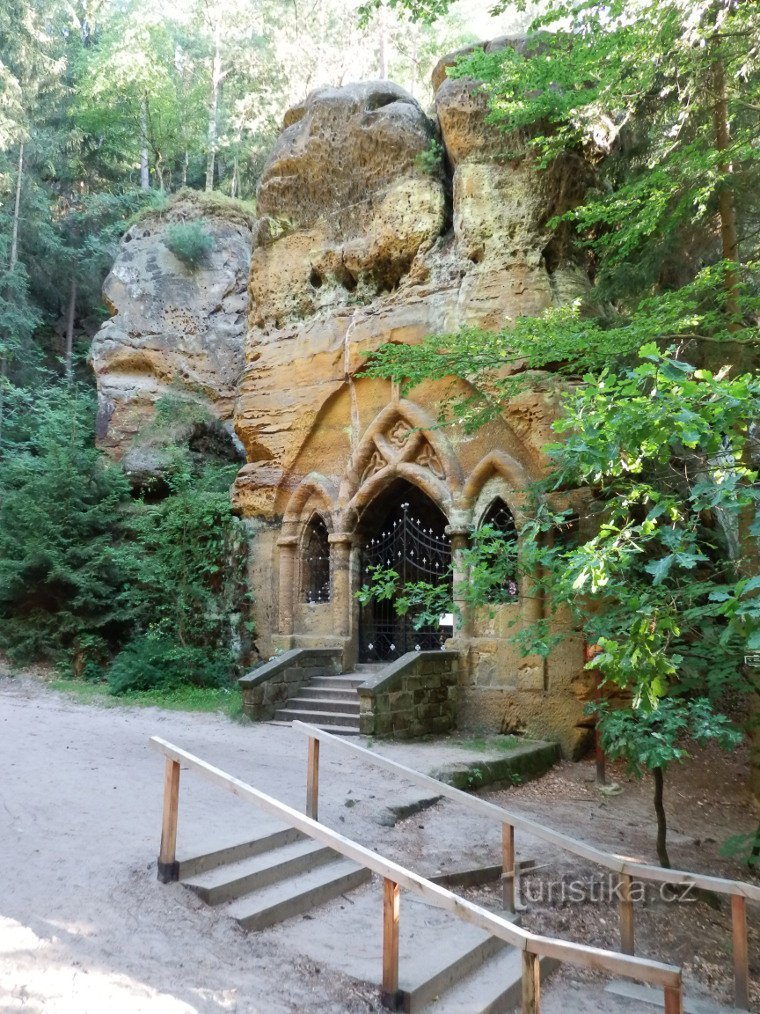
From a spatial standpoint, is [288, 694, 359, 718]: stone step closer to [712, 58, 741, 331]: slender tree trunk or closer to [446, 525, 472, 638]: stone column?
[446, 525, 472, 638]: stone column

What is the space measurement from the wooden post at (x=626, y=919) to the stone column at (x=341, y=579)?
7959 mm

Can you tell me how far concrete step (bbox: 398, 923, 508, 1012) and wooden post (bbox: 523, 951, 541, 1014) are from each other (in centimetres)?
85

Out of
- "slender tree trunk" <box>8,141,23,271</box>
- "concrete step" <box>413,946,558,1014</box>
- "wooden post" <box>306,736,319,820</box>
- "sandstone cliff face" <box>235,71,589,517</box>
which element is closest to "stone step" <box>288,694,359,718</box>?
"sandstone cliff face" <box>235,71,589,517</box>

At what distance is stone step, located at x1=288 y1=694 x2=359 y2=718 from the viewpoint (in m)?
10.6

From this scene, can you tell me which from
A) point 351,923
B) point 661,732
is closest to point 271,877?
point 351,923

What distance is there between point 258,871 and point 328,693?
6.34m

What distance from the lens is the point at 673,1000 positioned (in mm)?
2932

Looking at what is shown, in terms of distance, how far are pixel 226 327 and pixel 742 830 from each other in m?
15.9

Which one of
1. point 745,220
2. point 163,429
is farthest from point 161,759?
point 163,429

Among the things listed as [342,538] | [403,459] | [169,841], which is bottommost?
[169,841]

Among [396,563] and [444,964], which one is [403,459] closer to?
[396,563]

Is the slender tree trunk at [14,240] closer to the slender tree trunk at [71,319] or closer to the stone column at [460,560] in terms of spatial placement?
the slender tree trunk at [71,319]

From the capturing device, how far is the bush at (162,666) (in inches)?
490

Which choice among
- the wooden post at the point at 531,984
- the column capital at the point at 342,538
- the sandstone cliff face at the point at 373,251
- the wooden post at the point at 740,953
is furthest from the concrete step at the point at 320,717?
the wooden post at the point at 531,984
